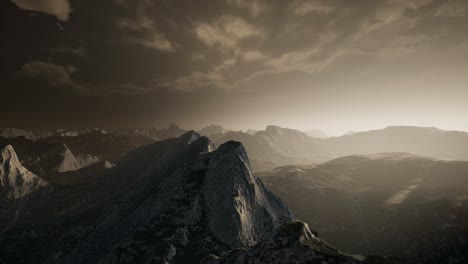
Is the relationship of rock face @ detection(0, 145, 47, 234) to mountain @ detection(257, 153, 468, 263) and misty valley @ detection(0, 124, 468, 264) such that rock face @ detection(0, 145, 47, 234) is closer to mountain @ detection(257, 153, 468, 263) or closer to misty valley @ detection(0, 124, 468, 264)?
misty valley @ detection(0, 124, 468, 264)

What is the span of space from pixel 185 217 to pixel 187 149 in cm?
5386

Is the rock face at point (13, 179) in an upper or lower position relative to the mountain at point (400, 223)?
upper

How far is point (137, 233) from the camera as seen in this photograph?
245ft

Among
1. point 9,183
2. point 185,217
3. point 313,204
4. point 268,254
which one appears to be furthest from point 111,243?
point 313,204

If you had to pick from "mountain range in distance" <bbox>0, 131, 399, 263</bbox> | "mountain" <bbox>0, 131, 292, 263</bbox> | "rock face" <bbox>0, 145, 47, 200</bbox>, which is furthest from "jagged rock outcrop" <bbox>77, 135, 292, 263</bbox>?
"rock face" <bbox>0, 145, 47, 200</bbox>

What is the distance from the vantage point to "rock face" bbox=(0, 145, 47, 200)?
16550 centimetres

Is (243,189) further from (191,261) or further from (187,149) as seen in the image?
(187,149)

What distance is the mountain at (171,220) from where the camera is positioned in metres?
69.8

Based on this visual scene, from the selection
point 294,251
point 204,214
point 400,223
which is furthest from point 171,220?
point 400,223

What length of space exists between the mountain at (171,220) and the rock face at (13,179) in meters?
47.9

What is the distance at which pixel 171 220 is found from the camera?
77250 mm

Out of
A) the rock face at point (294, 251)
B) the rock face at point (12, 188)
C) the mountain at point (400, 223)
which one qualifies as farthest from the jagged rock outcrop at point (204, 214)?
the rock face at point (12, 188)

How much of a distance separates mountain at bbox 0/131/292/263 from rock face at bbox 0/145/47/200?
47888 millimetres

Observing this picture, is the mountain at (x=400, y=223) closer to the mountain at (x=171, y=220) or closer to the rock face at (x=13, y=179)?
the mountain at (x=171, y=220)
